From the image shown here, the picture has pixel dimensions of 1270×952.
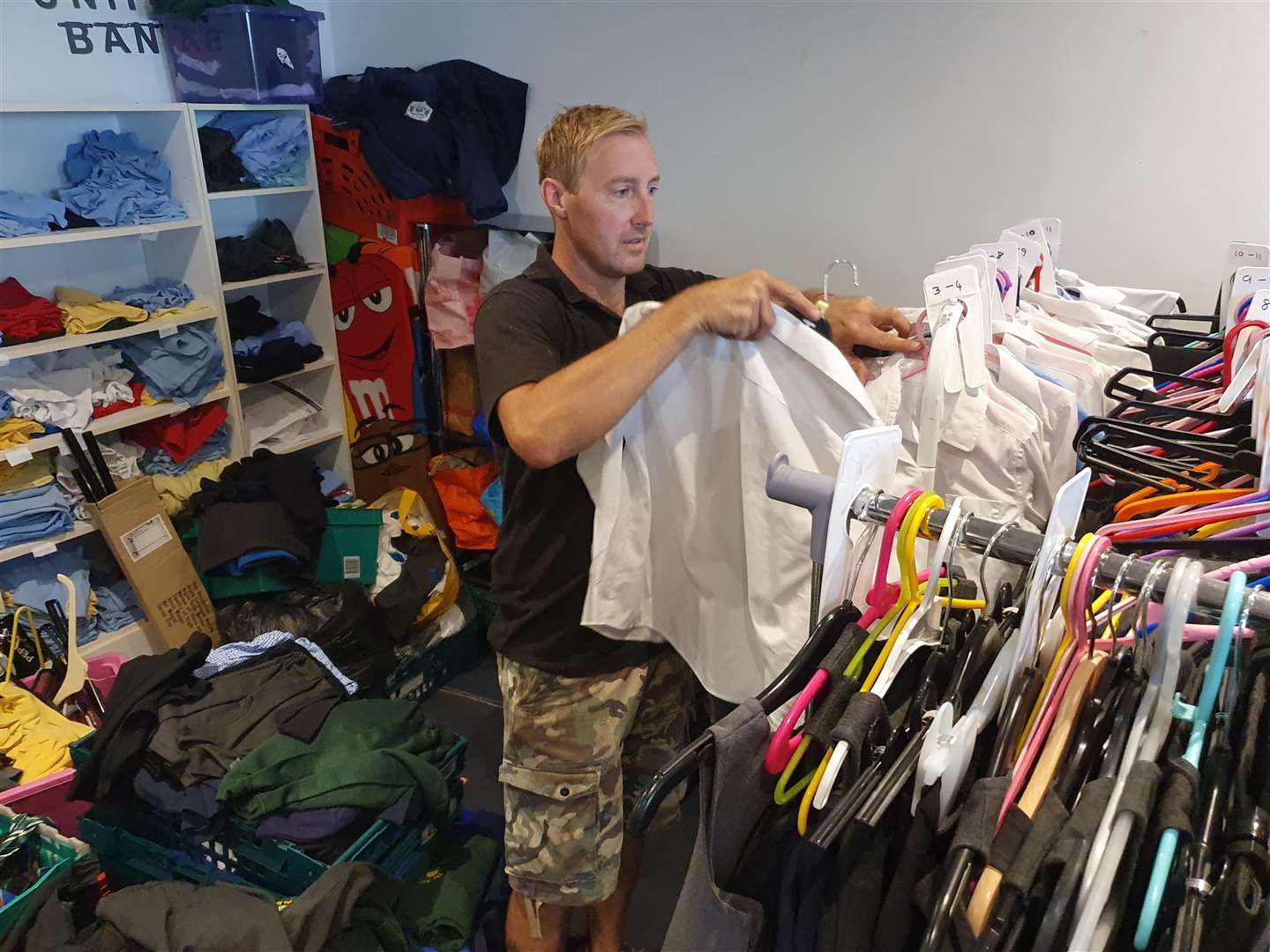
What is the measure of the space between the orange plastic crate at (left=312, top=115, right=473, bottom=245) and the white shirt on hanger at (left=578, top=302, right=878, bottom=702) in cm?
215

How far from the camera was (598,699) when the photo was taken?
1523 millimetres

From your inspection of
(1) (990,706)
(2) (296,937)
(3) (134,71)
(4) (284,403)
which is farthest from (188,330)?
(1) (990,706)

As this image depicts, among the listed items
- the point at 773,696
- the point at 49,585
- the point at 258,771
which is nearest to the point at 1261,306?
the point at 773,696

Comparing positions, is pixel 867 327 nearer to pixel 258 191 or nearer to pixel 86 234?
pixel 86 234

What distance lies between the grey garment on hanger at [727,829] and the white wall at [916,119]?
1883 millimetres

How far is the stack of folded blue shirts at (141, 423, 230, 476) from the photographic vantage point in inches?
110

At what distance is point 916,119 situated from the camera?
2318mm

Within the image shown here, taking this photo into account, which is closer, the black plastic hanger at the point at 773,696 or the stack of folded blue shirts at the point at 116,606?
the black plastic hanger at the point at 773,696

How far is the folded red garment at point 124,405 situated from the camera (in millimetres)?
2619

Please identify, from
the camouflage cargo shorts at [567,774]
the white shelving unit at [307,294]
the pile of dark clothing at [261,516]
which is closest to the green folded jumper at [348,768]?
the camouflage cargo shorts at [567,774]

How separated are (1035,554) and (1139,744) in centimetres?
17

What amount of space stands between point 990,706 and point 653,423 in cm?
56

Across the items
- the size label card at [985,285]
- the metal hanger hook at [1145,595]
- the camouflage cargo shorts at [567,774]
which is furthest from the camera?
the camouflage cargo shorts at [567,774]

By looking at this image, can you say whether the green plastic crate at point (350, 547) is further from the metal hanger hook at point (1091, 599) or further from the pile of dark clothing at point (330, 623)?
the metal hanger hook at point (1091, 599)
